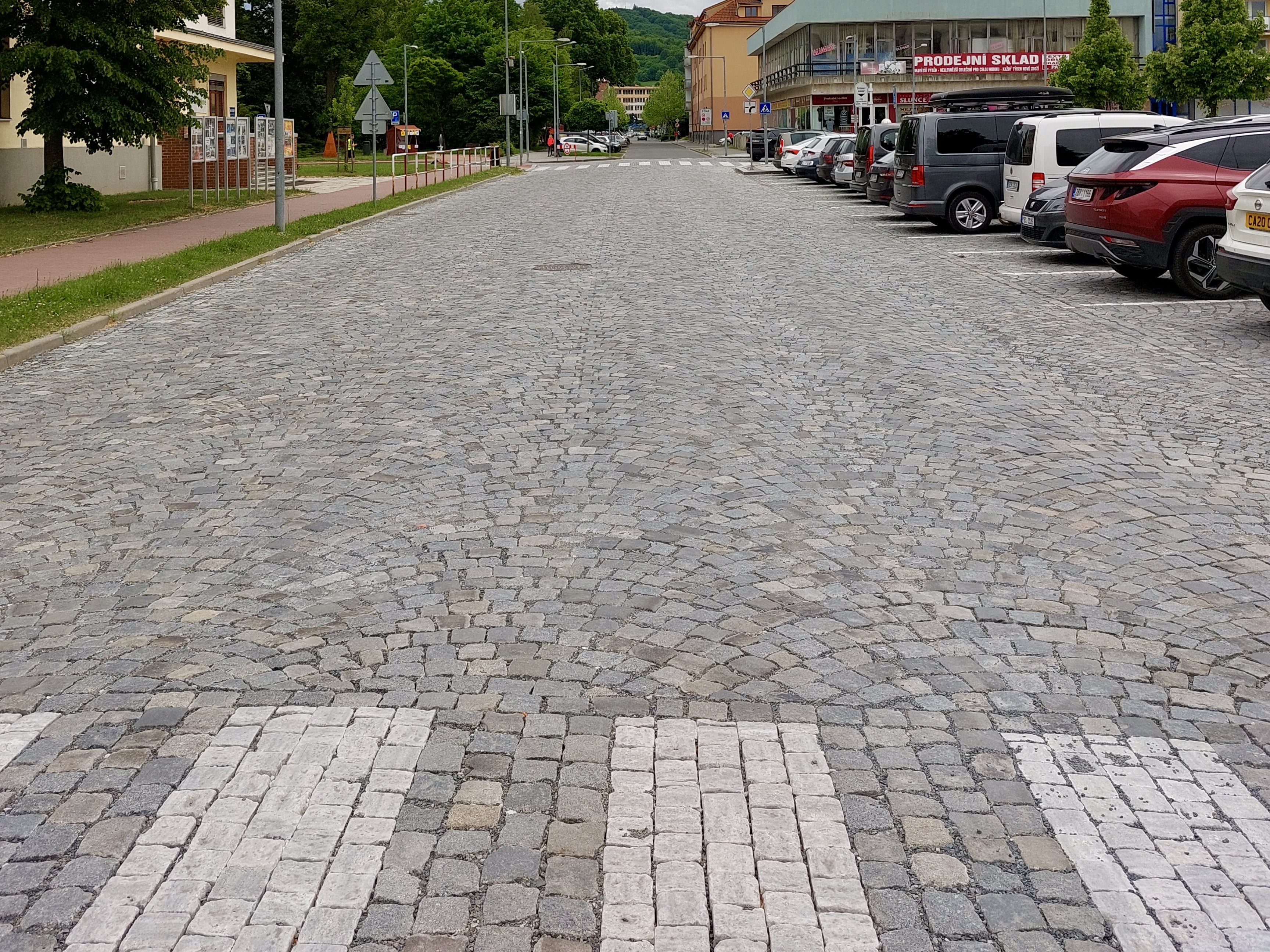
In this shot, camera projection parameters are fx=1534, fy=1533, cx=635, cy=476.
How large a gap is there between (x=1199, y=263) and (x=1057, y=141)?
24.3 ft

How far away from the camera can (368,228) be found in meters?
27.5

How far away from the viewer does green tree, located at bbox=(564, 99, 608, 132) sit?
471 ft

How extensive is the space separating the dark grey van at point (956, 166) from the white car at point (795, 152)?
22.0 m

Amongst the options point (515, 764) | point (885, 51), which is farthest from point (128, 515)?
point (885, 51)

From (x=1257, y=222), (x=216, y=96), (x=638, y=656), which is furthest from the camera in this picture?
(x=216, y=96)

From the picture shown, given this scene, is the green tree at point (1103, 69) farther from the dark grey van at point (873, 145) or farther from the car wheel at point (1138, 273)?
the car wheel at point (1138, 273)

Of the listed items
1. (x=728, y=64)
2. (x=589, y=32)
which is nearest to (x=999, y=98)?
(x=728, y=64)

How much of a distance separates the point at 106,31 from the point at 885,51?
6879 centimetres

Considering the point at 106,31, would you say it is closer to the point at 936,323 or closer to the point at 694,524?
the point at 936,323

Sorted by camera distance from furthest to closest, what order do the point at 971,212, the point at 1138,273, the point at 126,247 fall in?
the point at 971,212
the point at 126,247
the point at 1138,273

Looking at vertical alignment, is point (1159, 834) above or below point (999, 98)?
below

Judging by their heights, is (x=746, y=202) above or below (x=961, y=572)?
above

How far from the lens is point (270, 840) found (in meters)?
3.70

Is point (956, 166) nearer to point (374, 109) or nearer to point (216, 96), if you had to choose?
point (374, 109)
